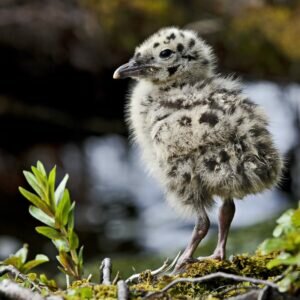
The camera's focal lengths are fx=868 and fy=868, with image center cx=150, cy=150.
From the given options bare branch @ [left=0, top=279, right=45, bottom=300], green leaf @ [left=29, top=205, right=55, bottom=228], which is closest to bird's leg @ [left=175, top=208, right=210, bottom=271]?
green leaf @ [left=29, top=205, right=55, bottom=228]

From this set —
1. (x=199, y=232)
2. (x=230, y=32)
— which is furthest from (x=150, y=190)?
(x=199, y=232)

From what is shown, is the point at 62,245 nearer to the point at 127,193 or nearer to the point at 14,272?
the point at 14,272

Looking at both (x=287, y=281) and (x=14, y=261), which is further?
(x=14, y=261)

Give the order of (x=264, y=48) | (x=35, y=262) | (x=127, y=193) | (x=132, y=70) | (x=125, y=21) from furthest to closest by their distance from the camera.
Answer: (x=127, y=193) < (x=264, y=48) < (x=125, y=21) < (x=132, y=70) < (x=35, y=262)

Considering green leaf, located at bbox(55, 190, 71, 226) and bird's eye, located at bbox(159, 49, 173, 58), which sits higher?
bird's eye, located at bbox(159, 49, 173, 58)

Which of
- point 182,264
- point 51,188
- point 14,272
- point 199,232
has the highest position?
point 51,188

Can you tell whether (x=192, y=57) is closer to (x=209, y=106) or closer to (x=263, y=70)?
(x=209, y=106)

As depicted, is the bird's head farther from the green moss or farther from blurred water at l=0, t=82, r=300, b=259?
blurred water at l=0, t=82, r=300, b=259
